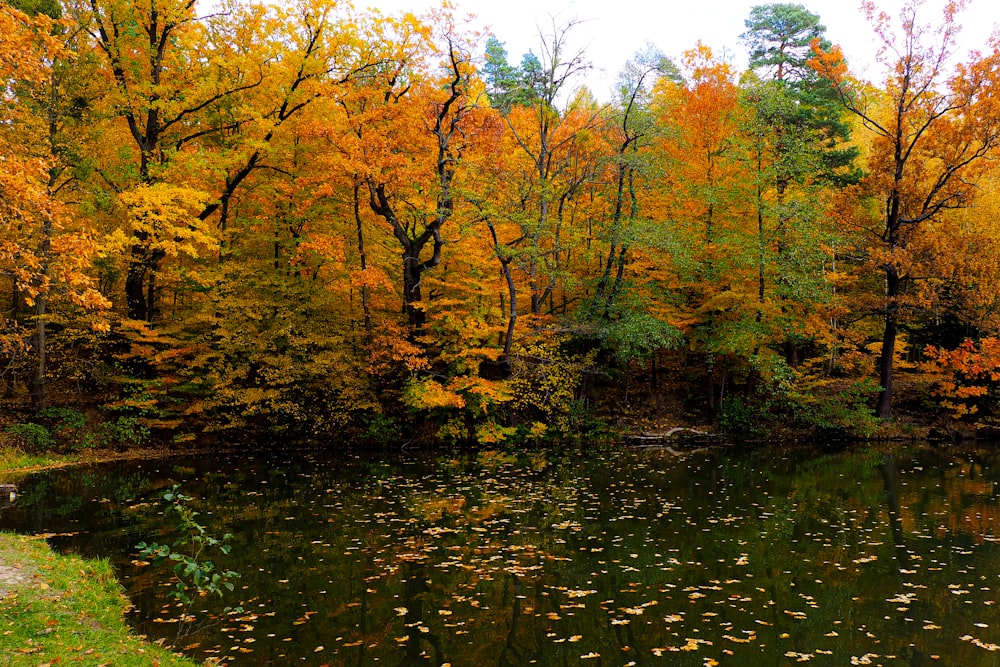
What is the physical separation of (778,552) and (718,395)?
18.3m

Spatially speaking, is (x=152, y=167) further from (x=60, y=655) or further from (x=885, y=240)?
(x=885, y=240)

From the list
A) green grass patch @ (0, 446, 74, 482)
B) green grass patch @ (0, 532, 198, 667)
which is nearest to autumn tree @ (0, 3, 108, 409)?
green grass patch @ (0, 446, 74, 482)

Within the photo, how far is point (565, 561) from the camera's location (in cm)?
924

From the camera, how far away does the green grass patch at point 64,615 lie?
5.58 meters

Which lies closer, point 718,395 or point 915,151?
point 915,151

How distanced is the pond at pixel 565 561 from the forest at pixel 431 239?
4.89m

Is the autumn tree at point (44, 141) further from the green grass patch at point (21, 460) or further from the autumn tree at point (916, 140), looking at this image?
the autumn tree at point (916, 140)

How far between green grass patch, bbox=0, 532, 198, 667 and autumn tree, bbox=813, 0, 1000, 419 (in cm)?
2498

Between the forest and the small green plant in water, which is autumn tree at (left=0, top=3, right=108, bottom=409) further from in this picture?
the small green plant in water

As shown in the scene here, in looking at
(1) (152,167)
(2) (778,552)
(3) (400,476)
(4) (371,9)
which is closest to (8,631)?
(2) (778,552)

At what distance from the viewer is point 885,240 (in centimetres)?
2448

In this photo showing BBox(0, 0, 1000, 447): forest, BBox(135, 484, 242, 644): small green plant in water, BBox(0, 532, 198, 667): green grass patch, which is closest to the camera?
BBox(0, 532, 198, 667): green grass patch

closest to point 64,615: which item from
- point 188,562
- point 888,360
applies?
point 188,562

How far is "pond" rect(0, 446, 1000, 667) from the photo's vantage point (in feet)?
21.2
